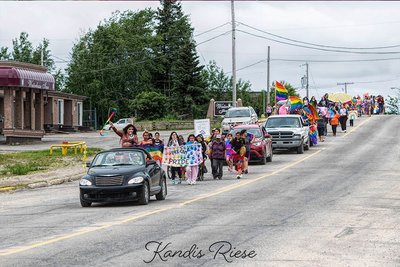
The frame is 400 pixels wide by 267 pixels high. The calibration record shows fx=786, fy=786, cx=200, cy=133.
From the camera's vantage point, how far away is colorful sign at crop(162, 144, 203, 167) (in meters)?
25.9

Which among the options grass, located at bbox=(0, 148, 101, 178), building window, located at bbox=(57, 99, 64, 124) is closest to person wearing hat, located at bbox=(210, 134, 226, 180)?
grass, located at bbox=(0, 148, 101, 178)

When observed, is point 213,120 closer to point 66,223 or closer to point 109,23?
point 109,23

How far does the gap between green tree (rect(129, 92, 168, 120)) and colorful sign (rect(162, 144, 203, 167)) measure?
5424cm

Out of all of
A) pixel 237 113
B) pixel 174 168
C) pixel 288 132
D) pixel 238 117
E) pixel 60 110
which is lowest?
pixel 174 168

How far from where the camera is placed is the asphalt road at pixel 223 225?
36.3ft

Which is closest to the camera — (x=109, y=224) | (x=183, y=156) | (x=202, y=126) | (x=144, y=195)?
(x=109, y=224)

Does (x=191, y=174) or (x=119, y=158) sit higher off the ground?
(x=119, y=158)

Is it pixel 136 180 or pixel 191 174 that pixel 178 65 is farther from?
pixel 136 180

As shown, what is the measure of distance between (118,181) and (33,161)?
16074mm

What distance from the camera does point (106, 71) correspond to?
3669 inches

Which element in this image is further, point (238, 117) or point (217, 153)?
point (238, 117)

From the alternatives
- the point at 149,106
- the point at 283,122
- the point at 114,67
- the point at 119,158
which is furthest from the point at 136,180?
the point at 114,67

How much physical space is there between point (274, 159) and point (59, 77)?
71375 mm

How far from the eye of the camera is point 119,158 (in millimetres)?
19703
